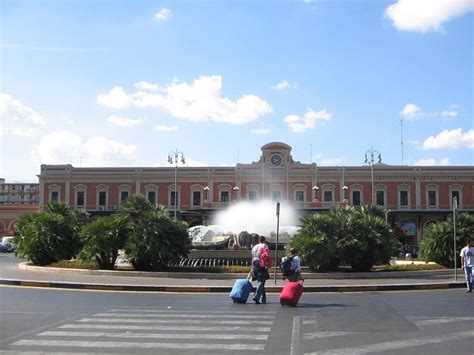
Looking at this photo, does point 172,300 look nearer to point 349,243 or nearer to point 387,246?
point 349,243

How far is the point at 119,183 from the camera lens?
73.5 metres

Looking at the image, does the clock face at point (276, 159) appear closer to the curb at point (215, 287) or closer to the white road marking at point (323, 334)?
the curb at point (215, 287)

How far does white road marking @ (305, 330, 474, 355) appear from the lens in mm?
7922

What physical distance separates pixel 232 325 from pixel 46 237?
16.4m

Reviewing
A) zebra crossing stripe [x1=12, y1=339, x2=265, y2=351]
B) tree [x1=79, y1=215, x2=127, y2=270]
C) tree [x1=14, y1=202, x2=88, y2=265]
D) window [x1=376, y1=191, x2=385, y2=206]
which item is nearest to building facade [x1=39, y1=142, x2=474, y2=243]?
window [x1=376, y1=191, x2=385, y2=206]

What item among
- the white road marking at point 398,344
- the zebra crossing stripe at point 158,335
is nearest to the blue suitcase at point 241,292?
the zebra crossing stripe at point 158,335

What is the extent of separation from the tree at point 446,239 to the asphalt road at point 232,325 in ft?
30.2

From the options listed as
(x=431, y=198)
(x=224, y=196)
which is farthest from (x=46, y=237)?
(x=431, y=198)

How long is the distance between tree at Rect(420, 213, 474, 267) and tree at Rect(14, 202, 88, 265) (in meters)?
15.0

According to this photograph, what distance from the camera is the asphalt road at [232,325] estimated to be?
27.2ft

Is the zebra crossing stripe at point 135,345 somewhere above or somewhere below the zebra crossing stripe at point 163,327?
below

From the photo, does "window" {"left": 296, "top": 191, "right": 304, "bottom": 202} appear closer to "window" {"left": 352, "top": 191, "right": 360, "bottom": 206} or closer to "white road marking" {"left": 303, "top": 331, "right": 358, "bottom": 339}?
"window" {"left": 352, "top": 191, "right": 360, "bottom": 206}

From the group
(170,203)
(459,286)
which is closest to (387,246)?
(459,286)

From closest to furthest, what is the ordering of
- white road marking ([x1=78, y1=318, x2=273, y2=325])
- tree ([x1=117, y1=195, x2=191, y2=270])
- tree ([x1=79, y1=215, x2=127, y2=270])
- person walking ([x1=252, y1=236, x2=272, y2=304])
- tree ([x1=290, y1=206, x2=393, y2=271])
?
1. white road marking ([x1=78, y1=318, x2=273, y2=325])
2. person walking ([x1=252, y1=236, x2=272, y2=304])
3. tree ([x1=290, y1=206, x2=393, y2=271])
4. tree ([x1=117, y1=195, x2=191, y2=270])
5. tree ([x1=79, y1=215, x2=127, y2=270])
